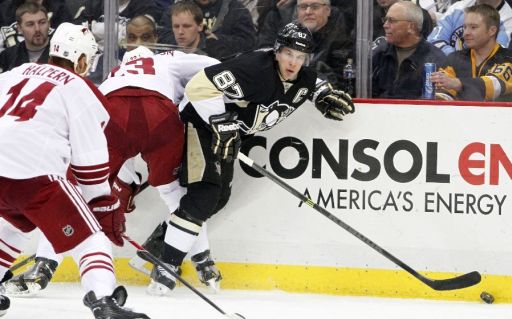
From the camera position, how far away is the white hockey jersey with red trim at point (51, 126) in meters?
3.56

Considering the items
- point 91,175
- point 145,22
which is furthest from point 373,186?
point 91,175

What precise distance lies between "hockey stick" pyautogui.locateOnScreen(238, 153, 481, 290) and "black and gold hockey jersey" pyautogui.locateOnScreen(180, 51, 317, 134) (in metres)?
0.19

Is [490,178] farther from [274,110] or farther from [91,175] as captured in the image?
[91,175]

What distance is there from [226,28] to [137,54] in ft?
1.36

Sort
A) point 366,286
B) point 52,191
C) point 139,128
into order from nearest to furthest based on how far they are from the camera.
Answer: point 52,191, point 139,128, point 366,286

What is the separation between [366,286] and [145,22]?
1.54 metres

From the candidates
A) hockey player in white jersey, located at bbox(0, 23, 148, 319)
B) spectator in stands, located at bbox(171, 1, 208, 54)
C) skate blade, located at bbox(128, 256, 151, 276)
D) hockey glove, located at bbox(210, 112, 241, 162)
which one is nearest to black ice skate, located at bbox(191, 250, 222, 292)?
skate blade, located at bbox(128, 256, 151, 276)

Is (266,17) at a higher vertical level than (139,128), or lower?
higher

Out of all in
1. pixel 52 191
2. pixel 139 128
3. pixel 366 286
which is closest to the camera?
pixel 52 191

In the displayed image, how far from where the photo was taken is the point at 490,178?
4762 mm

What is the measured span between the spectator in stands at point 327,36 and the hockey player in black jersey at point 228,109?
0.38ft

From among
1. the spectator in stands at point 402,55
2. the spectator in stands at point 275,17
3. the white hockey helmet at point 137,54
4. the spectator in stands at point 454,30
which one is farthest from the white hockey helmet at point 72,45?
the spectator in stands at point 454,30

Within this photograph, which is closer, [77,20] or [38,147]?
[38,147]

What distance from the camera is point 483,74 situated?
4746 millimetres
